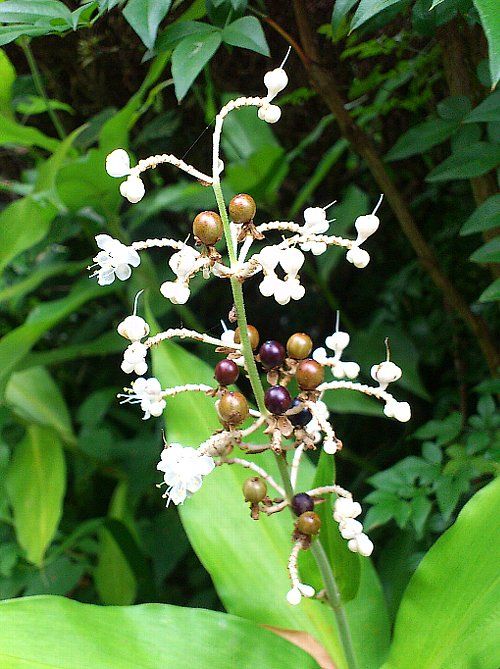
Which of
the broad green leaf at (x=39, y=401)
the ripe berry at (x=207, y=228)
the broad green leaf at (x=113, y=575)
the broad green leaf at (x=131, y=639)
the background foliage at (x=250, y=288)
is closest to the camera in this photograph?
the ripe berry at (x=207, y=228)

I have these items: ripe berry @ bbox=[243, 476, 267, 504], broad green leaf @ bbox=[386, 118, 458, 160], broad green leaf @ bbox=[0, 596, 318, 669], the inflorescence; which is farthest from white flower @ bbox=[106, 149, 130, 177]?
broad green leaf @ bbox=[386, 118, 458, 160]

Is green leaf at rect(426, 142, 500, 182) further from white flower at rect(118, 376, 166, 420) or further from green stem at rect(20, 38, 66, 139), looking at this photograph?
green stem at rect(20, 38, 66, 139)

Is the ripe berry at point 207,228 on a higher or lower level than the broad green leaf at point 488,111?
higher

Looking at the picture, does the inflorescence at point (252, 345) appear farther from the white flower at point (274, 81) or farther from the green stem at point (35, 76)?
the green stem at point (35, 76)

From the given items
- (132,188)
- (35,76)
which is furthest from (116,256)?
(35,76)

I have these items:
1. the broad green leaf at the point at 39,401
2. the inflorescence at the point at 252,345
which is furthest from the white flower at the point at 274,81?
the broad green leaf at the point at 39,401

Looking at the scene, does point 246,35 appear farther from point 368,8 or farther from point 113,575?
point 113,575

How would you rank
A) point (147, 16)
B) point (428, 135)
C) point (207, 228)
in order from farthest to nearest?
point (428, 135)
point (147, 16)
point (207, 228)
